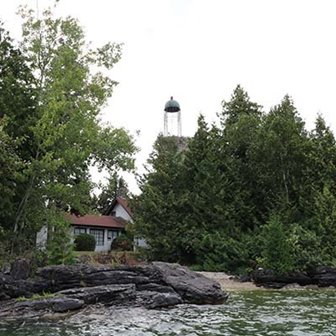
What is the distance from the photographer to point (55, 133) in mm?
18406

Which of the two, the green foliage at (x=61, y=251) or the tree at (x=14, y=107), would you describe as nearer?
the green foliage at (x=61, y=251)

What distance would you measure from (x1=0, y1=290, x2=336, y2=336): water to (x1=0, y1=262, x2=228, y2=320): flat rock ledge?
64 cm

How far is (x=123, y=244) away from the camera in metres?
39.8

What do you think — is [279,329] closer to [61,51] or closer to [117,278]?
[117,278]

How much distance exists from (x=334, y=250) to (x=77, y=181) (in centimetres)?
1421

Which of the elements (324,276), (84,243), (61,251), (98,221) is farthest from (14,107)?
(98,221)

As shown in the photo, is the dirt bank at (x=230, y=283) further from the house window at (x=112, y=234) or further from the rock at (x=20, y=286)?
the house window at (x=112, y=234)

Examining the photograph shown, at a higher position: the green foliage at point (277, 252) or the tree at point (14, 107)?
the tree at point (14, 107)

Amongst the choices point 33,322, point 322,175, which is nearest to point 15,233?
point 33,322

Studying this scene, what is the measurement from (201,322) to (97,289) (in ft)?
11.7

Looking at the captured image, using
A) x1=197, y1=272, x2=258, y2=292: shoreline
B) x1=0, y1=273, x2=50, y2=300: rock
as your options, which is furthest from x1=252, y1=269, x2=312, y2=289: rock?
x1=0, y1=273, x2=50, y2=300: rock

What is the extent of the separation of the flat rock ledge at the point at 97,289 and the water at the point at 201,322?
642 mm

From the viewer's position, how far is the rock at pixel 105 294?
12.7m

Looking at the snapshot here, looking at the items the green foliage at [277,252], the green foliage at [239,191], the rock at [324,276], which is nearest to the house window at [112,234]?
the green foliage at [239,191]
